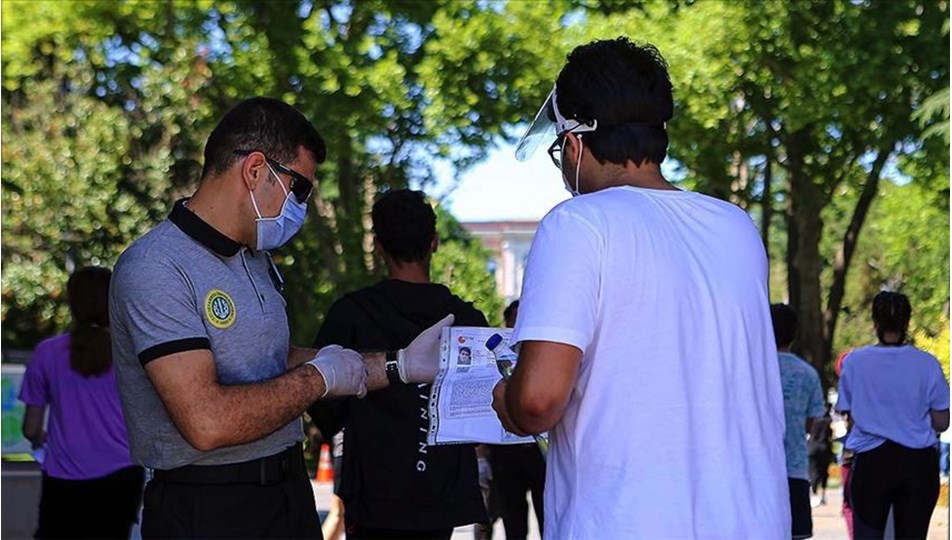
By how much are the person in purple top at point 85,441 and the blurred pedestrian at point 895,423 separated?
3523mm

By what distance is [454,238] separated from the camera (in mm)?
36906

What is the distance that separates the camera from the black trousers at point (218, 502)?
3609 millimetres

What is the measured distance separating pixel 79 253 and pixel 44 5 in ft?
19.8

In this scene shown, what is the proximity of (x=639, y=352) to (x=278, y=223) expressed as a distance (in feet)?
3.82

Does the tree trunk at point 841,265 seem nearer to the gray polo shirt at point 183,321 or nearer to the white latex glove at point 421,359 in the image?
the white latex glove at point 421,359

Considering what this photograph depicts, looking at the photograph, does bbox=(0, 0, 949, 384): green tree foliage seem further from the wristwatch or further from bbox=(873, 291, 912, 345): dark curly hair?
the wristwatch

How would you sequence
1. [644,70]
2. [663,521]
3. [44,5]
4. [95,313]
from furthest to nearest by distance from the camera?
[44,5] → [95,313] → [644,70] → [663,521]

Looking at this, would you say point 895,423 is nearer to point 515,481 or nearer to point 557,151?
point 515,481

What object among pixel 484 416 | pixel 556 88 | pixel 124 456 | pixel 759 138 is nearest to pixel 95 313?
pixel 124 456

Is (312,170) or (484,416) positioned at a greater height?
(312,170)

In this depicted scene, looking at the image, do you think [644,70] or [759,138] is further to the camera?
[759,138]

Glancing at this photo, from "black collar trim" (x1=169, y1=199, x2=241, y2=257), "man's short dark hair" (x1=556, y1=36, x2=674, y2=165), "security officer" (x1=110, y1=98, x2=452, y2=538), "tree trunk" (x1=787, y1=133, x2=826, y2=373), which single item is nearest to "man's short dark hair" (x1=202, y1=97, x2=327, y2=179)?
"security officer" (x1=110, y1=98, x2=452, y2=538)

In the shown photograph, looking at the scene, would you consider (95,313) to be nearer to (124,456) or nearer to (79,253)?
(124,456)

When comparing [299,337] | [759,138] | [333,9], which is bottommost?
[299,337]
